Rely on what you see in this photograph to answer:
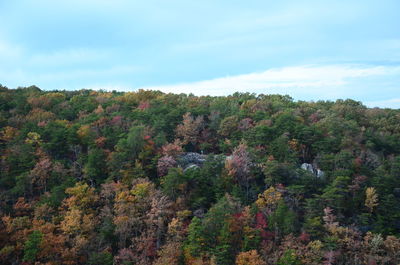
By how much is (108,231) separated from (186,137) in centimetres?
1699

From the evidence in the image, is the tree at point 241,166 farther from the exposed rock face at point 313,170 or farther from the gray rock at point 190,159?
the exposed rock face at point 313,170

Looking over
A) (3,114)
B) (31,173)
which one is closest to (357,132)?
(31,173)

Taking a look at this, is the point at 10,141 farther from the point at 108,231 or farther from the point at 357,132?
the point at 357,132

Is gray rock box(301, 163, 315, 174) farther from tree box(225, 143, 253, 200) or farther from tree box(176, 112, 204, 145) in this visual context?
tree box(176, 112, 204, 145)

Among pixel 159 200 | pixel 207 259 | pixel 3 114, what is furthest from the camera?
pixel 3 114

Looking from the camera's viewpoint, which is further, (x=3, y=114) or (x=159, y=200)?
(x=3, y=114)

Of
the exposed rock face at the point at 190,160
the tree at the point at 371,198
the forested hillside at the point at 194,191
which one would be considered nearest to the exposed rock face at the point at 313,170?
the forested hillside at the point at 194,191

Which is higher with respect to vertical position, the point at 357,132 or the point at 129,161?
the point at 357,132

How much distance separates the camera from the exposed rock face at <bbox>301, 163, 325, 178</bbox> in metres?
37.4

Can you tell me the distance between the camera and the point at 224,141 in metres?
43.8

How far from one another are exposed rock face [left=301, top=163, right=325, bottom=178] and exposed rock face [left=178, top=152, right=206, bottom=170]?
11.9 meters

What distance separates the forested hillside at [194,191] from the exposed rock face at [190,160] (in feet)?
0.82

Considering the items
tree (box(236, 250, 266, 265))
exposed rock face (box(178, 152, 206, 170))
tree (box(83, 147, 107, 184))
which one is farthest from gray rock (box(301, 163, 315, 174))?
tree (box(83, 147, 107, 184))

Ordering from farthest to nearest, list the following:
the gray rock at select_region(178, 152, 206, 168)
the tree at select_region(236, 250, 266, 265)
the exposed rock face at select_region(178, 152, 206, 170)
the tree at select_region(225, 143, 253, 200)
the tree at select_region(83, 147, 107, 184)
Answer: the gray rock at select_region(178, 152, 206, 168) → the exposed rock face at select_region(178, 152, 206, 170) → the tree at select_region(225, 143, 253, 200) → the tree at select_region(83, 147, 107, 184) → the tree at select_region(236, 250, 266, 265)
